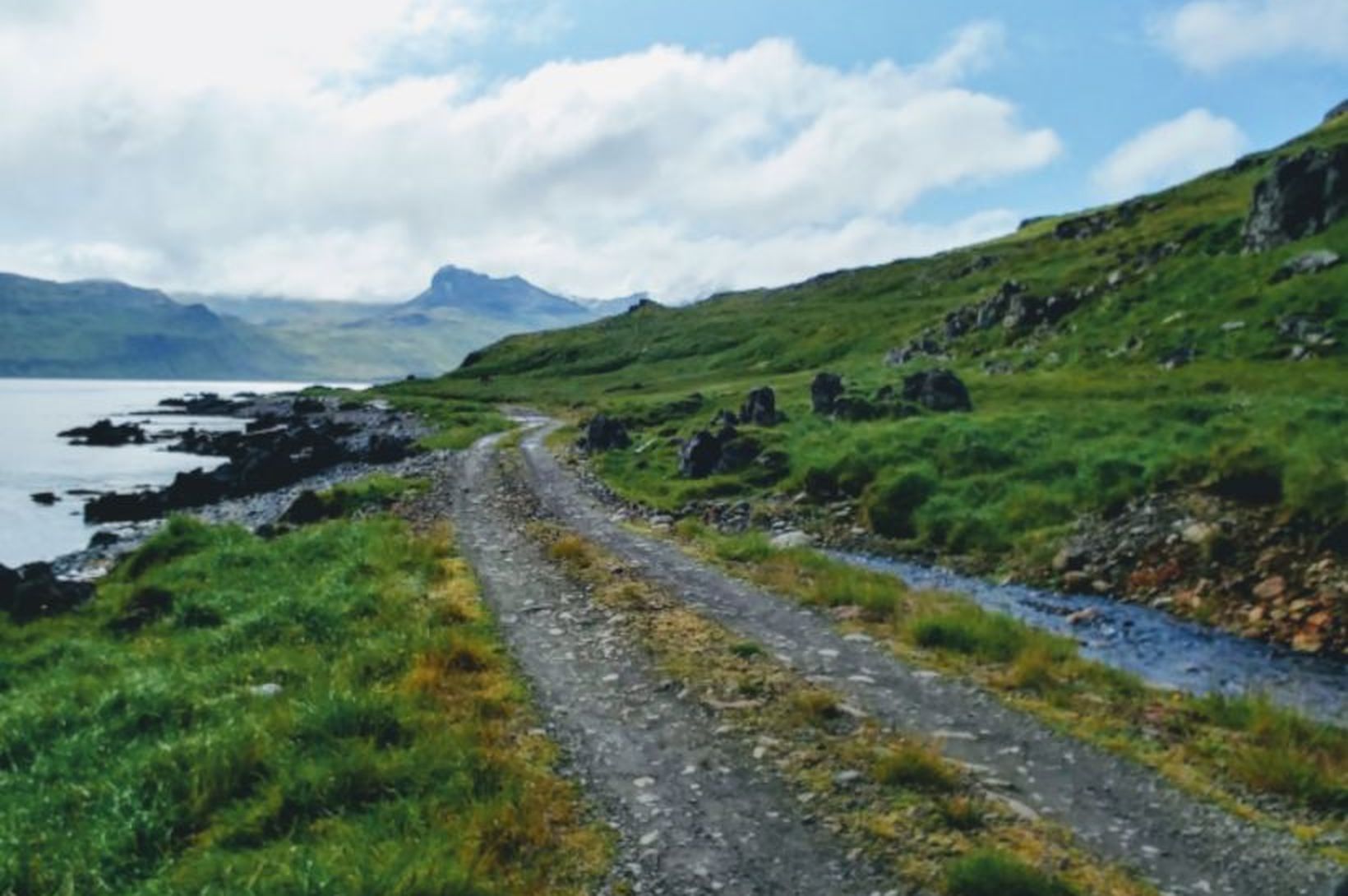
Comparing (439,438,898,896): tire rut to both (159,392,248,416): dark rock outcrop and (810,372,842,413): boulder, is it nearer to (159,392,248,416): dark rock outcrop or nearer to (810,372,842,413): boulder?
(810,372,842,413): boulder

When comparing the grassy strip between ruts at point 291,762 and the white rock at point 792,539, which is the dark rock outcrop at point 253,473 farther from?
the white rock at point 792,539

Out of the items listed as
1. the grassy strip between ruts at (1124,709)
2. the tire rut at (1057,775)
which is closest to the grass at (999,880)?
the tire rut at (1057,775)

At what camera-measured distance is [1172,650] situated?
18.4 meters

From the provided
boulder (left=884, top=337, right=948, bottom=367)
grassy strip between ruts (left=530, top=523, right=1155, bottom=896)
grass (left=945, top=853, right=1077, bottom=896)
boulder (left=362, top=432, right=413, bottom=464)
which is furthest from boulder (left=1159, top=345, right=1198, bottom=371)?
grass (left=945, top=853, right=1077, bottom=896)

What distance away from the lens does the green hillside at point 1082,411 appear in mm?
26469

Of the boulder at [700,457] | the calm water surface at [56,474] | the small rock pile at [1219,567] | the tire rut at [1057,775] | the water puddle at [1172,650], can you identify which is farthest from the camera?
the calm water surface at [56,474]

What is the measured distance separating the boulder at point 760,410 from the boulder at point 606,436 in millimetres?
7142

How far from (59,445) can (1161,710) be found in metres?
114

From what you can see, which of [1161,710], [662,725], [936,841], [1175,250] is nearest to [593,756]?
[662,725]

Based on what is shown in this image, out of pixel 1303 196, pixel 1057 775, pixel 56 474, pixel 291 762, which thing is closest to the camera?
pixel 291 762

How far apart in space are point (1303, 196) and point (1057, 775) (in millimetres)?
64606

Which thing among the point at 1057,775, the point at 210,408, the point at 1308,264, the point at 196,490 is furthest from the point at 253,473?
the point at 210,408

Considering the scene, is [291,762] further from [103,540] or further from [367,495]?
[103,540]

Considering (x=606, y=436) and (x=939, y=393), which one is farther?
(x=606, y=436)
